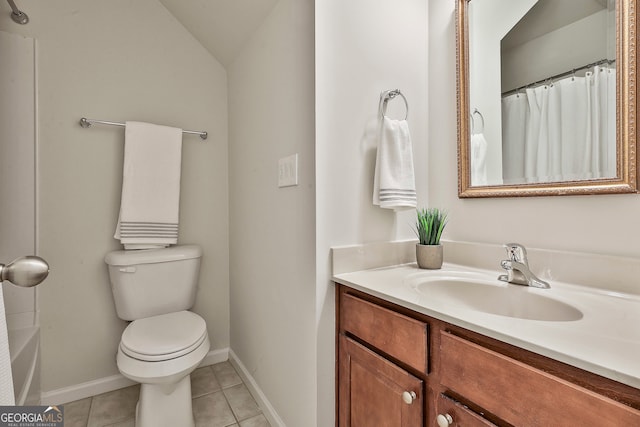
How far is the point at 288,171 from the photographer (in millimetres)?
1255

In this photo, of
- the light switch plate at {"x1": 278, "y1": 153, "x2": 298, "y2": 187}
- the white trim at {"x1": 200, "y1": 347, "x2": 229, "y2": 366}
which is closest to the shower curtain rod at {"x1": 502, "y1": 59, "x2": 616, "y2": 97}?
the light switch plate at {"x1": 278, "y1": 153, "x2": 298, "y2": 187}

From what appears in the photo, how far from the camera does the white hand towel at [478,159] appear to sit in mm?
1211

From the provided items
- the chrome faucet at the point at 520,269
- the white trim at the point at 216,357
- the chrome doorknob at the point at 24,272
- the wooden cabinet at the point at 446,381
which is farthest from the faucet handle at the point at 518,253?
the white trim at the point at 216,357

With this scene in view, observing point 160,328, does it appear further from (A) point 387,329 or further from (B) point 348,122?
(B) point 348,122

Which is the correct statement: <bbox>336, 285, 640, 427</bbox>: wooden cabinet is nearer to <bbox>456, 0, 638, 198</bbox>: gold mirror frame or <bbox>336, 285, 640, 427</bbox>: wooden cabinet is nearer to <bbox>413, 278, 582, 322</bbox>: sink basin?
<bbox>413, 278, 582, 322</bbox>: sink basin

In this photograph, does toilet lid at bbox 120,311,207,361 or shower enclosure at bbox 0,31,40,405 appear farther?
shower enclosure at bbox 0,31,40,405

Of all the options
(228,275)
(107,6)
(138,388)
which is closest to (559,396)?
(228,275)

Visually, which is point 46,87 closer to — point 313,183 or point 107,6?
point 107,6

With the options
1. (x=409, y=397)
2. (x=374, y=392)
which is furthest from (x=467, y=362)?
(x=374, y=392)

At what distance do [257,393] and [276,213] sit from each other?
950mm

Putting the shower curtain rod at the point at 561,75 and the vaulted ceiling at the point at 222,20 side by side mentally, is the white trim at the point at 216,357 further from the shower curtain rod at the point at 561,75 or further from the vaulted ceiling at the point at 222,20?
the shower curtain rod at the point at 561,75

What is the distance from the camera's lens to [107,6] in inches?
65.1

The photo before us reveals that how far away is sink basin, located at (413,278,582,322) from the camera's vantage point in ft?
2.75

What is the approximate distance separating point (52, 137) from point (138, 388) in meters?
1.42
